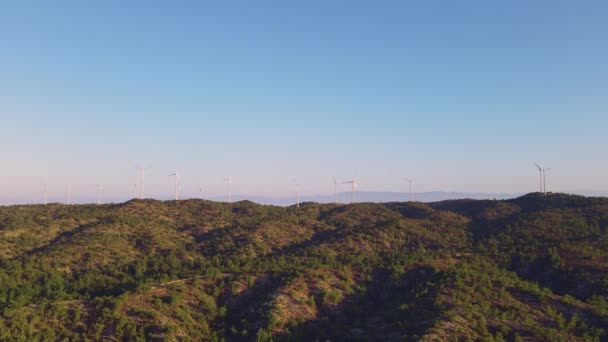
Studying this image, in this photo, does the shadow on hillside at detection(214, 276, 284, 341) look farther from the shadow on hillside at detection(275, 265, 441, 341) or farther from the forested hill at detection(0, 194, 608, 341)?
the shadow on hillside at detection(275, 265, 441, 341)

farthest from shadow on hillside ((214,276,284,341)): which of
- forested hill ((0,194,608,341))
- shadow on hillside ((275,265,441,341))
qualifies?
shadow on hillside ((275,265,441,341))

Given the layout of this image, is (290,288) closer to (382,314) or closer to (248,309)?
(248,309)

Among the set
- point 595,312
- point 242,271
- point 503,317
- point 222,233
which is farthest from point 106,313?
point 222,233

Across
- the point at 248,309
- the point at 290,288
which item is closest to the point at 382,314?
the point at 290,288

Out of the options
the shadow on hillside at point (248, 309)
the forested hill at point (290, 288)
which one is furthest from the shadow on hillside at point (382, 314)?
the shadow on hillside at point (248, 309)

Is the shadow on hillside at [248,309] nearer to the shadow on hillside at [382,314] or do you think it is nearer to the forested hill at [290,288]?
the forested hill at [290,288]
